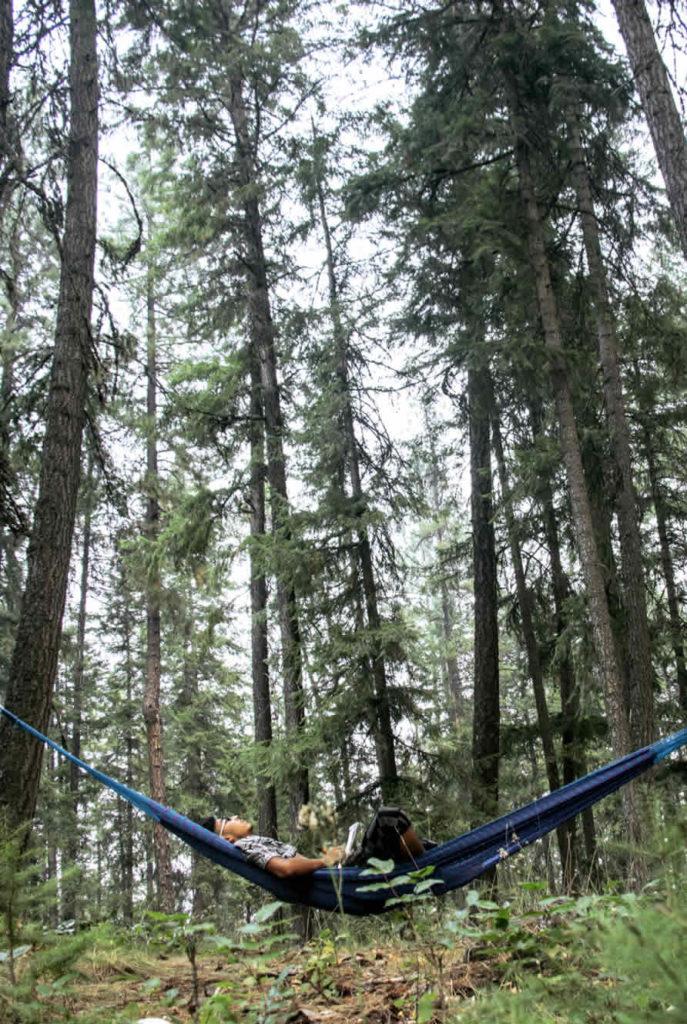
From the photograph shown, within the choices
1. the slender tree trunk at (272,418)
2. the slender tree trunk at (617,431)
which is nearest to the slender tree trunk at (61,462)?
the slender tree trunk at (272,418)

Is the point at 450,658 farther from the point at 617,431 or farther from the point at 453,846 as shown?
the point at 453,846

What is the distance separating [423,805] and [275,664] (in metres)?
2.50

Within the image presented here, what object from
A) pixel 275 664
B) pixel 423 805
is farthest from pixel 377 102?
pixel 423 805

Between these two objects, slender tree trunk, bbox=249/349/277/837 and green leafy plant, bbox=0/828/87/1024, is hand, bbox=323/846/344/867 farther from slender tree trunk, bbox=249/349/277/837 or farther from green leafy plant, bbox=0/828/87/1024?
slender tree trunk, bbox=249/349/277/837

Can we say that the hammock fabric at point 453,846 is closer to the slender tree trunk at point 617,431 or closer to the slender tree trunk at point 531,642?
the slender tree trunk at point 617,431

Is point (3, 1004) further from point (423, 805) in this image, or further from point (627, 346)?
point (627, 346)

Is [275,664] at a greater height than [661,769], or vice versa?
[275,664]

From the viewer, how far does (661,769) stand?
7785 mm

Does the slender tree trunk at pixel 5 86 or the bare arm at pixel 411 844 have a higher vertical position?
the slender tree trunk at pixel 5 86

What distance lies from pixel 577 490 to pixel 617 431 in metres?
1.31

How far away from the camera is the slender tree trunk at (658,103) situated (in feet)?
13.8

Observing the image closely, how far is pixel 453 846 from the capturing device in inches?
128

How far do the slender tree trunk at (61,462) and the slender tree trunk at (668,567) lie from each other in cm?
637

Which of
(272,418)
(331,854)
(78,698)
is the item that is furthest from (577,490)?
(78,698)
